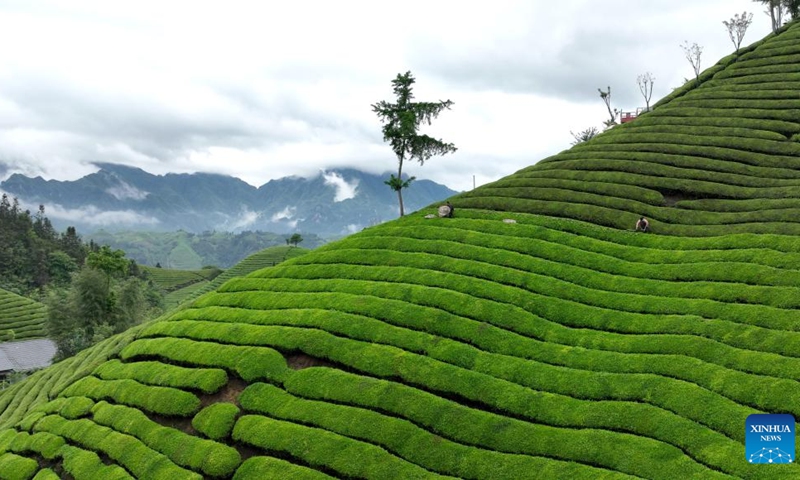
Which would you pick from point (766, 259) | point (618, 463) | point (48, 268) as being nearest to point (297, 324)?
point (618, 463)

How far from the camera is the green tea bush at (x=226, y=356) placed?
1185 inches

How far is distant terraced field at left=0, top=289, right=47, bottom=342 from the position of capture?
117 metres

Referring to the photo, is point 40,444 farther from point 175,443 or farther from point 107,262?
point 107,262

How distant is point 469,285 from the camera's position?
3550 cm

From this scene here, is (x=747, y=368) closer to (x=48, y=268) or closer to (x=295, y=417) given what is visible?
(x=295, y=417)

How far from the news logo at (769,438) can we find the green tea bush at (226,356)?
22.2m

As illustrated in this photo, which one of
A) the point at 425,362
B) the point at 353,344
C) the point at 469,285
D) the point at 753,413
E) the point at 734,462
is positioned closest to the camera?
the point at 734,462

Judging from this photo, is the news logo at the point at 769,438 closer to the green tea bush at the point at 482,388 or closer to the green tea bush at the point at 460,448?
the green tea bush at the point at 482,388

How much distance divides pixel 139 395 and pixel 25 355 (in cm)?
8559

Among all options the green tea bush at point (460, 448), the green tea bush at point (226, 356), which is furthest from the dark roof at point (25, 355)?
the green tea bush at point (460, 448)

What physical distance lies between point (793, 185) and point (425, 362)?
39.6m

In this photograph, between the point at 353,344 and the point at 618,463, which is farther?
the point at 353,344

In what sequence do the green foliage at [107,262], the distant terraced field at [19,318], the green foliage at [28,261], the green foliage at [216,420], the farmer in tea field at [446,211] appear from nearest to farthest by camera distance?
the green foliage at [216,420] < the farmer in tea field at [446,211] < the green foliage at [107,262] < the distant terraced field at [19,318] < the green foliage at [28,261]

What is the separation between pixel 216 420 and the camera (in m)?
27.5
